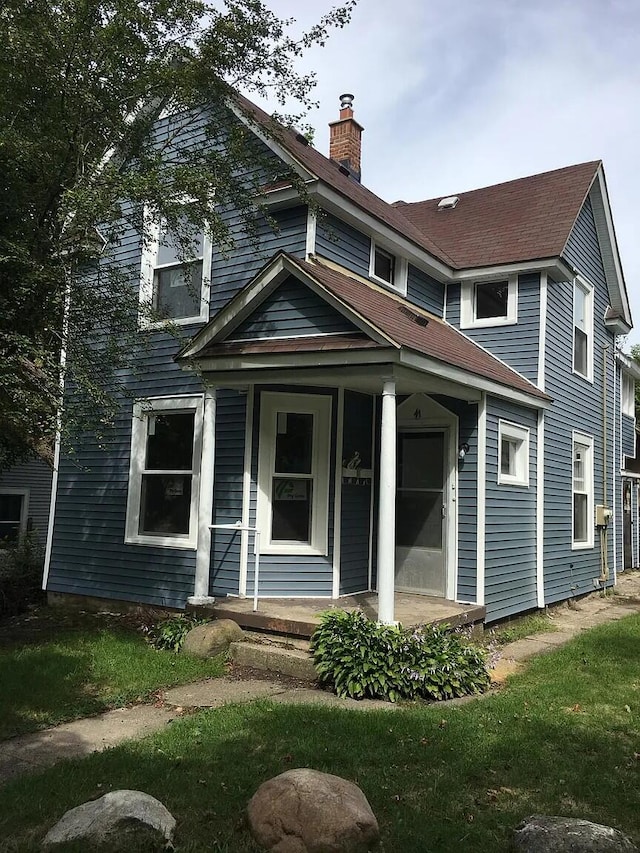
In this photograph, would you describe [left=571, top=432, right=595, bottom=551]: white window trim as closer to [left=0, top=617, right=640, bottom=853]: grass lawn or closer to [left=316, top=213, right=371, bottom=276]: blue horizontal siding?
[left=316, top=213, right=371, bottom=276]: blue horizontal siding

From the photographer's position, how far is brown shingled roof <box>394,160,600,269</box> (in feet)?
37.0

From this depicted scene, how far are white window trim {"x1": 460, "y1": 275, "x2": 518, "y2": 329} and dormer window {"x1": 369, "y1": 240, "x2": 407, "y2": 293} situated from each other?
4.80 ft

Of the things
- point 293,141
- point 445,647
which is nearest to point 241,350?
point 445,647

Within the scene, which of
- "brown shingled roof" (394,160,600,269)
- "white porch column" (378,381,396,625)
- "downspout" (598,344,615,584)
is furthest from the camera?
"downspout" (598,344,615,584)

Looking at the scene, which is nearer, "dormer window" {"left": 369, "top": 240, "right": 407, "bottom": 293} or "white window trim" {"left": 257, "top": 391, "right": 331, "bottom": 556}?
"white window trim" {"left": 257, "top": 391, "right": 331, "bottom": 556}

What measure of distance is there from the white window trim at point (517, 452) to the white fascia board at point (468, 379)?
1.23 ft

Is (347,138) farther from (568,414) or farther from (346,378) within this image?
(346,378)

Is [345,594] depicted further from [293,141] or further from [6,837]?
[293,141]

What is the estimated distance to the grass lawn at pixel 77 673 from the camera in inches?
223

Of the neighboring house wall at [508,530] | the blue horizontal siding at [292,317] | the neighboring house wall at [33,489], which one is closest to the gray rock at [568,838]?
the blue horizontal siding at [292,317]

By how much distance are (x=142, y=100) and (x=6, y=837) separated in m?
7.02

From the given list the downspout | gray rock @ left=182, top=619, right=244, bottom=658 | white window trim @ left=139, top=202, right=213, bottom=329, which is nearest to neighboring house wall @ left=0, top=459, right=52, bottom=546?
white window trim @ left=139, top=202, right=213, bottom=329

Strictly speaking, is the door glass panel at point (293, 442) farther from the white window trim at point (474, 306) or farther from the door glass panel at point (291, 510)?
the white window trim at point (474, 306)

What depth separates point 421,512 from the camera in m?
9.56
